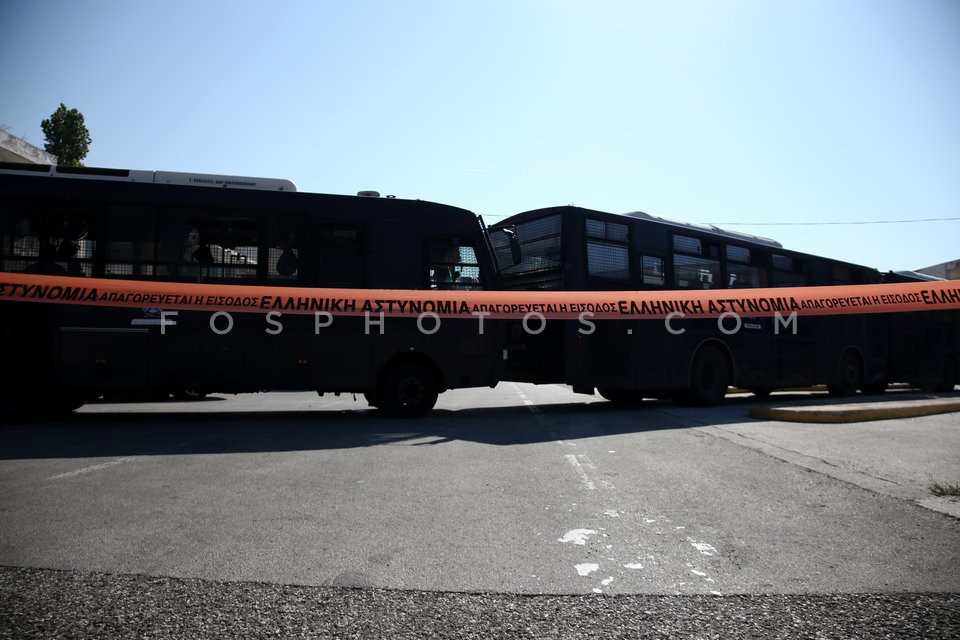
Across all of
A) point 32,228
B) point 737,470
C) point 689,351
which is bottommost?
point 737,470

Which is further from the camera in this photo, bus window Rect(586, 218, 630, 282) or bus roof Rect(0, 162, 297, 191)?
bus window Rect(586, 218, 630, 282)

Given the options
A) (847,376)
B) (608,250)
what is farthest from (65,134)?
(847,376)

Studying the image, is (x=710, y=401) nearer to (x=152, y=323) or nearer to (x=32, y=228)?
(x=152, y=323)

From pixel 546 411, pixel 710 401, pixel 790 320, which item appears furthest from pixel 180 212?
pixel 790 320

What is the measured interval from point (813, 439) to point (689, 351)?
479 cm

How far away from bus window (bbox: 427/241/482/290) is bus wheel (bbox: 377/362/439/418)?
4.99 ft

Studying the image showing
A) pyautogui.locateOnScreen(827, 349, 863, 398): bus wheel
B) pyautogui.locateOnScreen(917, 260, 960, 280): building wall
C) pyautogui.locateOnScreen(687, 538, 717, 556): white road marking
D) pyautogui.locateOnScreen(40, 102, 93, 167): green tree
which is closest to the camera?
pyautogui.locateOnScreen(687, 538, 717, 556): white road marking

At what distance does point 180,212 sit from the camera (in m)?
10.0

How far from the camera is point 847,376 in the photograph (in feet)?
54.9

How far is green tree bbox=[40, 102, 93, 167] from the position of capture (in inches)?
1426

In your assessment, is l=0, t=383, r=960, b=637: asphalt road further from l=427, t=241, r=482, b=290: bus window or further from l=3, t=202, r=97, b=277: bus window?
l=427, t=241, r=482, b=290: bus window

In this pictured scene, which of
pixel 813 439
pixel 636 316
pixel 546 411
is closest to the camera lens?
pixel 813 439

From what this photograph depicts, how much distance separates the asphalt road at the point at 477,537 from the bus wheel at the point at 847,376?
916 centimetres

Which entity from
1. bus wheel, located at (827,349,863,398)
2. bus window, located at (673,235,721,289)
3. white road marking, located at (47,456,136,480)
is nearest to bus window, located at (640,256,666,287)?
bus window, located at (673,235,721,289)
